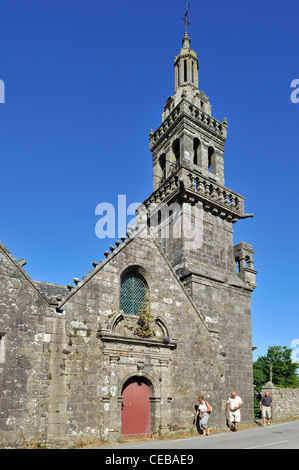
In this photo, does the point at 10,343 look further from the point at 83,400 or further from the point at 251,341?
the point at 251,341

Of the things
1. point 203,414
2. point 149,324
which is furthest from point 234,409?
point 149,324

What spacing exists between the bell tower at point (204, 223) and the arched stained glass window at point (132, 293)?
1801 millimetres

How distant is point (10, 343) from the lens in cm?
1113

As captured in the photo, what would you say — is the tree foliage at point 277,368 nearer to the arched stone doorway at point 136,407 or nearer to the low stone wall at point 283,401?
the low stone wall at point 283,401

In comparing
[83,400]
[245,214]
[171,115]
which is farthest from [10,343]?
[171,115]

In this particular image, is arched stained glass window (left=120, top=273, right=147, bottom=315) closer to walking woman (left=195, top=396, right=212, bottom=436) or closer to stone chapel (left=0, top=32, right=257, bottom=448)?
stone chapel (left=0, top=32, right=257, bottom=448)

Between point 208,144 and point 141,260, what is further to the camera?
point 208,144

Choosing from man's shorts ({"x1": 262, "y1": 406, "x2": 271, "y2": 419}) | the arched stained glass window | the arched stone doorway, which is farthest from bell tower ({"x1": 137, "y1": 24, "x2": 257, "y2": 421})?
the arched stone doorway

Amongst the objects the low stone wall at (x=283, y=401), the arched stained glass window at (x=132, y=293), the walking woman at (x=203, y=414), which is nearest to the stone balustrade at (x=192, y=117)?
the arched stained glass window at (x=132, y=293)

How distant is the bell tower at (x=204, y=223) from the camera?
682 inches

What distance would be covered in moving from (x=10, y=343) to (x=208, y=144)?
1438 cm

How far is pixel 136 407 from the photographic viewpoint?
13.3 meters

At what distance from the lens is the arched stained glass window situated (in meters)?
14.2
